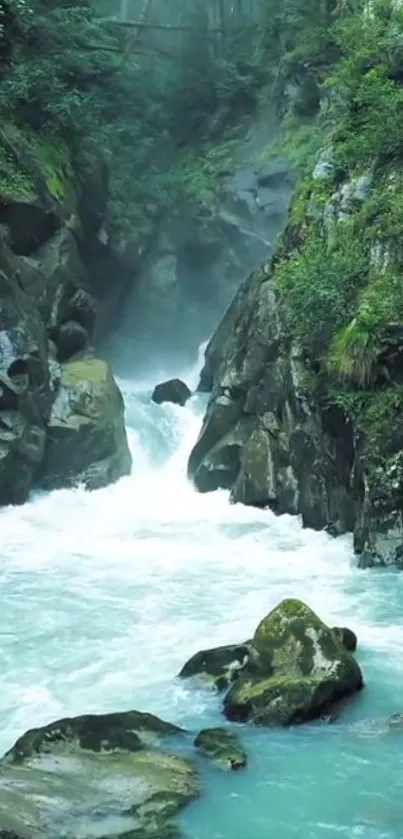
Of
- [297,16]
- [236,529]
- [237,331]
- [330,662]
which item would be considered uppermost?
[297,16]

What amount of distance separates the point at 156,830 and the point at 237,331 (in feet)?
50.9

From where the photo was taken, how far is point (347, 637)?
10938 millimetres

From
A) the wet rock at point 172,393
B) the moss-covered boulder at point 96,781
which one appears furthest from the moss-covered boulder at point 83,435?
the moss-covered boulder at point 96,781

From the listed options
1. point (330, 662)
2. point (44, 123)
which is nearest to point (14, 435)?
point (44, 123)

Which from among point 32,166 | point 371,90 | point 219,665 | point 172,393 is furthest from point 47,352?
point 219,665

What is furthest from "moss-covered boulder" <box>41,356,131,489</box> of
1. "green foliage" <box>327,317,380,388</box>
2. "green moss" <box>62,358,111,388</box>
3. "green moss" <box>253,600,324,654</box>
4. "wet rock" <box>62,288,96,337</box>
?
"green moss" <box>253,600,324,654</box>

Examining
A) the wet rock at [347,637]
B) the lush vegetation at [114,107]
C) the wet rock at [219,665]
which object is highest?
the lush vegetation at [114,107]

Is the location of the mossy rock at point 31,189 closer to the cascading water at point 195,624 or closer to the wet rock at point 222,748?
→ the cascading water at point 195,624

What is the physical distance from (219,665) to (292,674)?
995 mm

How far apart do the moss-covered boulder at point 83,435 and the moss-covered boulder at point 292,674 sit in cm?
1081

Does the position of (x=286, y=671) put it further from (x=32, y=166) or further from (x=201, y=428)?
(x=32, y=166)

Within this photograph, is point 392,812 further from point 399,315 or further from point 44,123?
point 44,123

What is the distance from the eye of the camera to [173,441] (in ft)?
77.0

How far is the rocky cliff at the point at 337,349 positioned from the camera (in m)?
15.1
